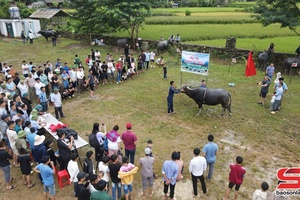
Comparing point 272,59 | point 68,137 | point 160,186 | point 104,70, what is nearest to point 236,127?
point 160,186

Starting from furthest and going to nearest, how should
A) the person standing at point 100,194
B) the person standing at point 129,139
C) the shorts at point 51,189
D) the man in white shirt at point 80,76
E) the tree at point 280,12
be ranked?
the tree at point 280,12 → the man in white shirt at point 80,76 → the person standing at point 129,139 → the shorts at point 51,189 → the person standing at point 100,194

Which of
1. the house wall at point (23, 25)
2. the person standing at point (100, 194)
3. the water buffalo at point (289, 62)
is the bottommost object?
the person standing at point (100, 194)

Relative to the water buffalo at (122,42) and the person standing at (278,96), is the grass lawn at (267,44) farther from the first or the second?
the person standing at (278,96)

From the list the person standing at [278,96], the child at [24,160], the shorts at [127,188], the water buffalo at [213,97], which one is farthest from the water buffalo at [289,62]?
the child at [24,160]

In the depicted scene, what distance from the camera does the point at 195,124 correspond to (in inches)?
410

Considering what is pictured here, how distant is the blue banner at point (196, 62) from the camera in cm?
1218

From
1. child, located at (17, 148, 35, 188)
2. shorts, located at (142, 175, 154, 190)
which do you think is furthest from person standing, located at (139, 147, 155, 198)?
child, located at (17, 148, 35, 188)

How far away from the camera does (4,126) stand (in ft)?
26.1

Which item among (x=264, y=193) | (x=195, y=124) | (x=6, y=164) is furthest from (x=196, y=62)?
(x=6, y=164)

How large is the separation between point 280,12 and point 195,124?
37.1 ft

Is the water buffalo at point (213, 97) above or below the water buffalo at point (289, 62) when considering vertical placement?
below

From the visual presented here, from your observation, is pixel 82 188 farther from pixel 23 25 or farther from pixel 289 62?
pixel 23 25

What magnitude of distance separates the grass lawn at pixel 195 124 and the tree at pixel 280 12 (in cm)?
383

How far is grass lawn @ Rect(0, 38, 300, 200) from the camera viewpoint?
7.32 m
